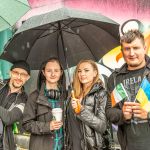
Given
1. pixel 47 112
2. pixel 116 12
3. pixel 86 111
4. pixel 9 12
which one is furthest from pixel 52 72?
pixel 116 12

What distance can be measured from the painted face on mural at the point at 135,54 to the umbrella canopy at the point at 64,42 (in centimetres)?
70

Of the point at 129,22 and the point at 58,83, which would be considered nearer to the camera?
the point at 58,83

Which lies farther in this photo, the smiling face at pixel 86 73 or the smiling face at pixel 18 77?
the smiling face at pixel 18 77

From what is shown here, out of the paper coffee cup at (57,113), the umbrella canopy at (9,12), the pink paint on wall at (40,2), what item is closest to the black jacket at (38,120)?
the paper coffee cup at (57,113)

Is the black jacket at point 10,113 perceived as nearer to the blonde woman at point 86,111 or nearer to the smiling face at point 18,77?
the smiling face at point 18,77

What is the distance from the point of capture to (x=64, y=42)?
477 cm

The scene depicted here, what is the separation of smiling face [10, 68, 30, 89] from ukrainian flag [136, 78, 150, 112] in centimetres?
176

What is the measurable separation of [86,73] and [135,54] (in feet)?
2.60

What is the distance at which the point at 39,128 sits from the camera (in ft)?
13.9

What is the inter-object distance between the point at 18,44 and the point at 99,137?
145 cm

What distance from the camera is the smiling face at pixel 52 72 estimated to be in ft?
14.7

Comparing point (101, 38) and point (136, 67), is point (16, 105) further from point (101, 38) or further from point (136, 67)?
point (136, 67)

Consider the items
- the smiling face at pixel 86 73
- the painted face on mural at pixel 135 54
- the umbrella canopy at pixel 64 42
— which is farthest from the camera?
the umbrella canopy at pixel 64 42

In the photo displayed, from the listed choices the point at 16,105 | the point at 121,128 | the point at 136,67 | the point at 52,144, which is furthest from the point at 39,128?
the point at 136,67
